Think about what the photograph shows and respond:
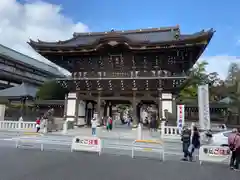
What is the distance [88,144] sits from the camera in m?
9.98

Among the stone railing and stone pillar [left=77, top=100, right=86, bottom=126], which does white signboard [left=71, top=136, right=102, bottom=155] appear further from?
stone pillar [left=77, top=100, right=86, bottom=126]

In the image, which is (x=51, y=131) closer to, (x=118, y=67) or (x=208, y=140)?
(x=118, y=67)

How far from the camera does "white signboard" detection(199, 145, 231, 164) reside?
28.6ft

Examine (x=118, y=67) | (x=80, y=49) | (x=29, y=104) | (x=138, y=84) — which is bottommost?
(x=29, y=104)

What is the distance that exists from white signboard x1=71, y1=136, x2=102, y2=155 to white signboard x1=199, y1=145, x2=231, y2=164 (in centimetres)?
452

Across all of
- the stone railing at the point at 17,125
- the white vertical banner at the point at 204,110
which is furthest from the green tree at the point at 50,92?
the white vertical banner at the point at 204,110

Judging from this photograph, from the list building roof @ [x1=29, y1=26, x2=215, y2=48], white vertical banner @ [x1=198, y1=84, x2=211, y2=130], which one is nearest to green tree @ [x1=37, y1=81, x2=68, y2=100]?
building roof @ [x1=29, y1=26, x2=215, y2=48]

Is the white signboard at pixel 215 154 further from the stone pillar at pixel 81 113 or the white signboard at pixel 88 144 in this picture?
the stone pillar at pixel 81 113

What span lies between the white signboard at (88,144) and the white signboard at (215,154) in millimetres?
4516

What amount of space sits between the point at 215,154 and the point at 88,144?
18.6ft

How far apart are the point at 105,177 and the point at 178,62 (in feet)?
58.4

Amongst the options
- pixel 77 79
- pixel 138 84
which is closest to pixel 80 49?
pixel 77 79

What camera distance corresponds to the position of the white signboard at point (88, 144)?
32.1 ft

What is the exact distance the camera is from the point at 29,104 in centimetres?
2592
